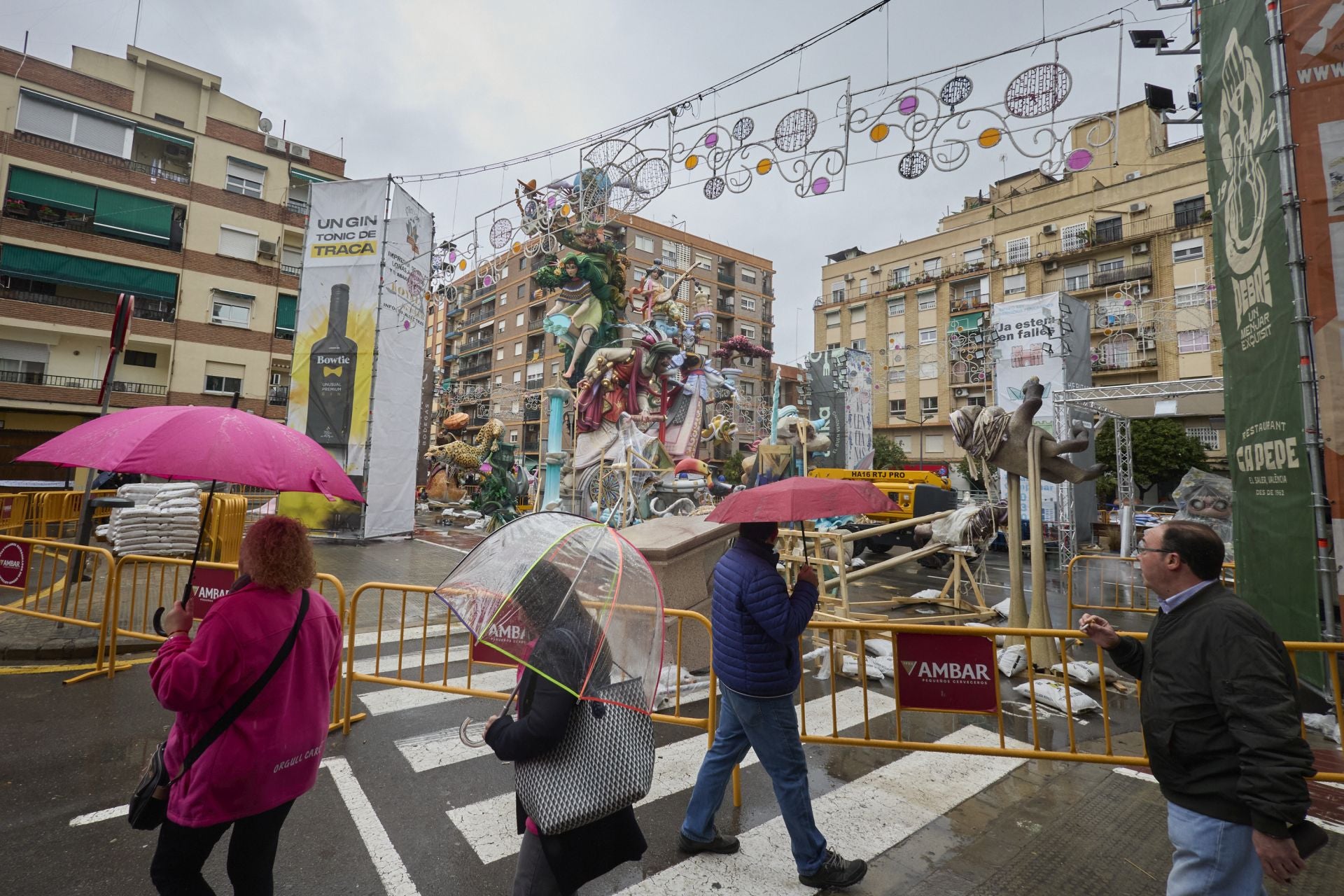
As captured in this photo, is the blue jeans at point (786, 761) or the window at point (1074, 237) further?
the window at point (1074, 237)

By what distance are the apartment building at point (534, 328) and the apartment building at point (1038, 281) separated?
7894 millimetres

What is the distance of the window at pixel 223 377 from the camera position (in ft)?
79.3

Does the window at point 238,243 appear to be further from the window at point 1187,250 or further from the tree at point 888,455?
the window at point 1187,250

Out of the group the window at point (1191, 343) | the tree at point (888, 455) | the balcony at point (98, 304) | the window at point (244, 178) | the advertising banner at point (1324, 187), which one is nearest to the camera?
the advertising banner at point (1324, 187)

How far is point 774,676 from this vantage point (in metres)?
2.68

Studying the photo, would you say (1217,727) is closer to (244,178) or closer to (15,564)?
(15,564)

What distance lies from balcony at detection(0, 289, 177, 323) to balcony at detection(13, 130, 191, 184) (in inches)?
191

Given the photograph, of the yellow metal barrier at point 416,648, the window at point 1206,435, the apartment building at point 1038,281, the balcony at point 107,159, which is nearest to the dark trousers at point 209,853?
the yellow metal barrier at point 416,648

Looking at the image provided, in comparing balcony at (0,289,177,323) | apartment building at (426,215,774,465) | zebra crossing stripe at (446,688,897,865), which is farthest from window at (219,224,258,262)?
zebra crossing stripe at (446,688,897,865)

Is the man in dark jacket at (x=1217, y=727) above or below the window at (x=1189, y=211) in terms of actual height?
below

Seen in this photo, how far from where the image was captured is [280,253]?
85.1ft

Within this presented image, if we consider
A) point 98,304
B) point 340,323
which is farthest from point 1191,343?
point 98,304

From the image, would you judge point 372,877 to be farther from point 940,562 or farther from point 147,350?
point 147,350

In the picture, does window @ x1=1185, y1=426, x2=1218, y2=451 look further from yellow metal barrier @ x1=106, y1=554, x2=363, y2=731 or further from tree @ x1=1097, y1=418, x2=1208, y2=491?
yellow metal barrier @ x1=106, y1=554, x2=363, y2=731
